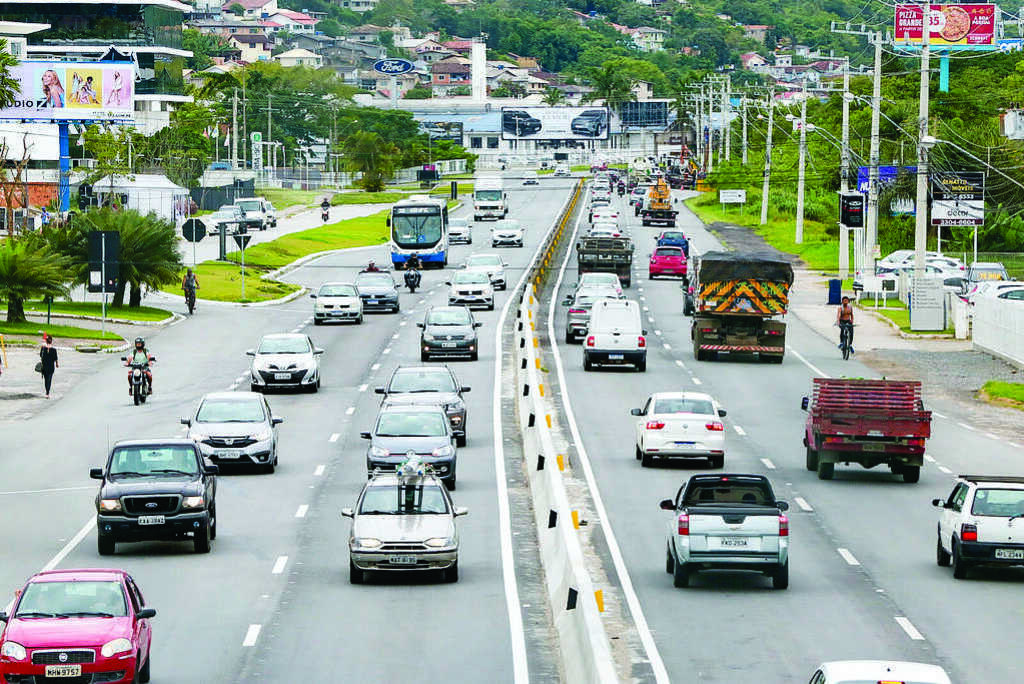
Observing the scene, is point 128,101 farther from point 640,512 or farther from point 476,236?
point 640,512

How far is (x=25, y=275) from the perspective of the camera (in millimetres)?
60625

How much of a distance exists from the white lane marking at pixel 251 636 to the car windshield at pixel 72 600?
9.02ft

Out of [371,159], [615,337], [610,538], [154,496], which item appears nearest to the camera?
[154,496]

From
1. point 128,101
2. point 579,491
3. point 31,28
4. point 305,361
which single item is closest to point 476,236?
point 128,101

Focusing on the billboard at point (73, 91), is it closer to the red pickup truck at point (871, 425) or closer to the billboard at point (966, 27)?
the billboard at point (966, 27)

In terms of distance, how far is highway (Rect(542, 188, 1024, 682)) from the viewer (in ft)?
65.6

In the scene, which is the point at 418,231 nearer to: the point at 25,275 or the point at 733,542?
the point at 25,275

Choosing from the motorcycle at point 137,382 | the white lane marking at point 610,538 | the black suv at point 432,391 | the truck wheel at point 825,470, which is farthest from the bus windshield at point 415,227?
the truck wheel at point 825,470

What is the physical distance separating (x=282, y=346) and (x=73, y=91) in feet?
210

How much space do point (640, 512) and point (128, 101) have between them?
3281 inches

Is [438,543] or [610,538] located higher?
[438,543]

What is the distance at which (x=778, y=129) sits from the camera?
200 meters

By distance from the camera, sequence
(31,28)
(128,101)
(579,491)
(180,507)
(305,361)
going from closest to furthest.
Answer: (180,507), (579,491), (305,361), (128,101), (31,28)

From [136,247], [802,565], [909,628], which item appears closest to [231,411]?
[802,565]
